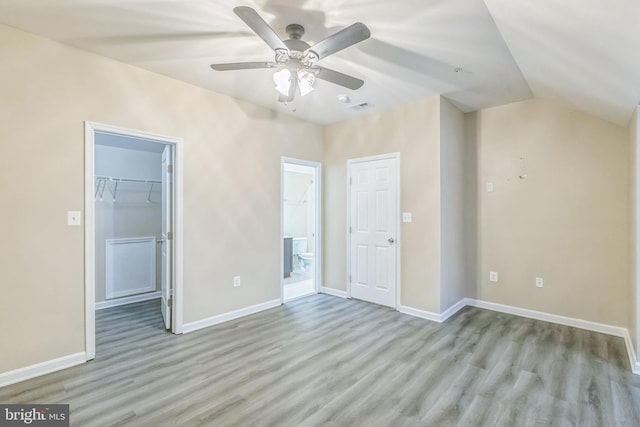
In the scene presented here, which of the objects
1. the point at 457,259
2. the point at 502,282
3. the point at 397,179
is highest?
the point at 397,179

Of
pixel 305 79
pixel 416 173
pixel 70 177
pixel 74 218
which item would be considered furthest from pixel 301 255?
pixel 305 79

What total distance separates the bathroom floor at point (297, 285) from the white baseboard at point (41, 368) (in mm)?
2498

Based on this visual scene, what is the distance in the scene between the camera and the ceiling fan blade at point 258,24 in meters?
1.72

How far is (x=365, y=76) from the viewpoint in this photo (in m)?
3.17

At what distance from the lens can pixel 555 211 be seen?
12.3 ft

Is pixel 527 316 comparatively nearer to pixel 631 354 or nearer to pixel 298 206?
pixel 631 354

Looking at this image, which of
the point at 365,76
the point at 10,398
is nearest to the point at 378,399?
the point at 10,398

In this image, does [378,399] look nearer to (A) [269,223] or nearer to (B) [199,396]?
(B) [199,396]

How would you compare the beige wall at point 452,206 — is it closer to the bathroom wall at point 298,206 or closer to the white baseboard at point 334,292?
the white baseboard at point 334,292

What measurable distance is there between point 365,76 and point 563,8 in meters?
1.73

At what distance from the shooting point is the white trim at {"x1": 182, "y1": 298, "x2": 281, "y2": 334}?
3.45 meters

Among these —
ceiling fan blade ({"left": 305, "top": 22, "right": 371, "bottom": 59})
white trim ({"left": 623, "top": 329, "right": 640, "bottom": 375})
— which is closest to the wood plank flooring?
white trim ({"left": 623, "top": 329, "right": 640, "bottom": 375})

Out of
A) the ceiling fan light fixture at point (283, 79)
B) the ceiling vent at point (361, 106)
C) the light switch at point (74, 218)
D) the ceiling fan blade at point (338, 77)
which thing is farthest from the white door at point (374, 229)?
the light switch at point (74, 218)

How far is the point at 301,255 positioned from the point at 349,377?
4551 mm
